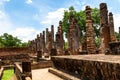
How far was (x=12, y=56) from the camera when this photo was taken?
2814 cm

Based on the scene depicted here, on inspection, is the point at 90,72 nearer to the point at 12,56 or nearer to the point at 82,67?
the point at 82,67

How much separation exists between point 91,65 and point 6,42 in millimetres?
54728

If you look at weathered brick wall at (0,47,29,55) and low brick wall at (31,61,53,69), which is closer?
low brick wall at (31,61,53,69)

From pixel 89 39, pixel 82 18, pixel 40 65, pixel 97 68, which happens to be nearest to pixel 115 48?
pixel 97 68

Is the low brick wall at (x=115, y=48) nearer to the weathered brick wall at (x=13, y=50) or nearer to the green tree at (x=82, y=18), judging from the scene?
the weathered brick wall at (x=13, y=50)

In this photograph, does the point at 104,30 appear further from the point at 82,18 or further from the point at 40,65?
the point at 82,18

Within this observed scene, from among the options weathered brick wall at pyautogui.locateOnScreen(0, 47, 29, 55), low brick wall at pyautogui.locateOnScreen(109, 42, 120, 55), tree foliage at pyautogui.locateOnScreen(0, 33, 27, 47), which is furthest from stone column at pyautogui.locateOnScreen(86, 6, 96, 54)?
tree foliage at pyautogui.locateOnScreen(0, 33, 27, 47)

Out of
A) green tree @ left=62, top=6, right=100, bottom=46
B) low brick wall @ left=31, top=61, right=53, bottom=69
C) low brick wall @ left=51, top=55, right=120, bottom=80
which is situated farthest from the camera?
green tree @ left=62, top=6, right=100, bottom=46

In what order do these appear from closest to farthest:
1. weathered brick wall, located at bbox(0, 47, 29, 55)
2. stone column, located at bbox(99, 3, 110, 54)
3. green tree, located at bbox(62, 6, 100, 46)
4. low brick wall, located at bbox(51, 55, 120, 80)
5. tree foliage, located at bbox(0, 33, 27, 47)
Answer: low brick wall, located at bbox(51, 55, 120, 80), stone column, located at bbox(99, 3, 110, 54), weathered brick wall, located at bbox(0, 47, 29, 55), green tree, located at bbox(62, 6, 100, 46), tree foliage, located at bbox(0, 33, 27, 47)

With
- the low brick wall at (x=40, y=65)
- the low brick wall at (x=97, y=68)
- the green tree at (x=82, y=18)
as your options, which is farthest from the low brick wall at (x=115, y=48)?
the green tree at (x=82, y=18)

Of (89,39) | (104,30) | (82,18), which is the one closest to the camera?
(104,30)

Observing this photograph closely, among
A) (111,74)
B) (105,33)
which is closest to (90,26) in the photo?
(105,33)

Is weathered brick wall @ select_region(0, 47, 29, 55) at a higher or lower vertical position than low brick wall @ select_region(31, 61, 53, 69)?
higher

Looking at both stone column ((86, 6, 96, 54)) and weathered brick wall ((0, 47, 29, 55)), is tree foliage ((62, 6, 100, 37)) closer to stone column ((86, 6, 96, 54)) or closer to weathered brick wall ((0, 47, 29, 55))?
weathered brick wall ((0, 47, 29, 55))
